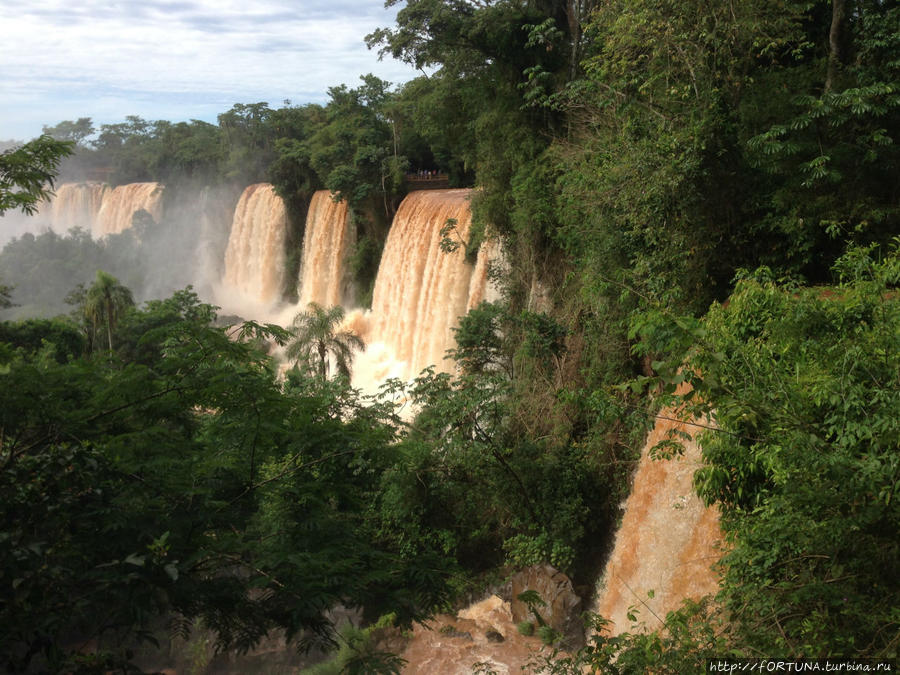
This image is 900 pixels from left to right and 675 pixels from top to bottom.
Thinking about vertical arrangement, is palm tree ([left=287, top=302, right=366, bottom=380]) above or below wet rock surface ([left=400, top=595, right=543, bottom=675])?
above

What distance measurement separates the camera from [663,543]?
25.0ft

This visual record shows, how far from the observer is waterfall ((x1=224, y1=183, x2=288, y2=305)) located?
29.9 m

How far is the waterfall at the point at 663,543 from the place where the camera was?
6.80 metres

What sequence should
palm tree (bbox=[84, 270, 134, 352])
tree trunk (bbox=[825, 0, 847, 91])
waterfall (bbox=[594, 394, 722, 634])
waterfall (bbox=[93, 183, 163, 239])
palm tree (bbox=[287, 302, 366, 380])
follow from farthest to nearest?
waterfall (bbox=[93, 183, 163, 239]), palm tree (bbox=[84, 270, 134, 352]), palm tree (bbox=[287, 302, 366, 380]), tree trunk (bbox=[825, 0, 847, 91]), waterfall (bbox=[594, 394, 722, 634])

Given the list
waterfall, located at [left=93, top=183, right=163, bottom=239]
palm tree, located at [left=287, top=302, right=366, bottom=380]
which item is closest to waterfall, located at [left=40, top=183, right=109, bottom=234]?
waterfall, located at [left=93, top=183, right=163, bottom=239]

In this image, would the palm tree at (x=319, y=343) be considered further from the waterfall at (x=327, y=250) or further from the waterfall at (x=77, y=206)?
the waterfall at (x=77, y=206)

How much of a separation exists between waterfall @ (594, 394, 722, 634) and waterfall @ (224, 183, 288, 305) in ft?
78.2

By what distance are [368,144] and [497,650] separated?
18934 millimetres

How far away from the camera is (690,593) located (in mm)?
6711

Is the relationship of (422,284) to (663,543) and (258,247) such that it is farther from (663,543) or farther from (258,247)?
(258,247)

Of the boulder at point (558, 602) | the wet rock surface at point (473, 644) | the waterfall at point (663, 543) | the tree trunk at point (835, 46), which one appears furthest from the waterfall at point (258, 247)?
the tree trunk at point (835, 46)

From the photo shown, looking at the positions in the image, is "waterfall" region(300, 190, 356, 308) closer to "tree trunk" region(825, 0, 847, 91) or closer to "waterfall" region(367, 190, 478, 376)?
"waterfall" region(367, 190, 478, 376)

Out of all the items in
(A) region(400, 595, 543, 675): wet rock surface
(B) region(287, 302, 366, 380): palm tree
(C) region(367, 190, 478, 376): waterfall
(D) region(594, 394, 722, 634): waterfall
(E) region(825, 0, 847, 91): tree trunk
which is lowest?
(A) region(400, 595, 543, 675): wet rock surface

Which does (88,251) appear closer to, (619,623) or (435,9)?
(435,9)
